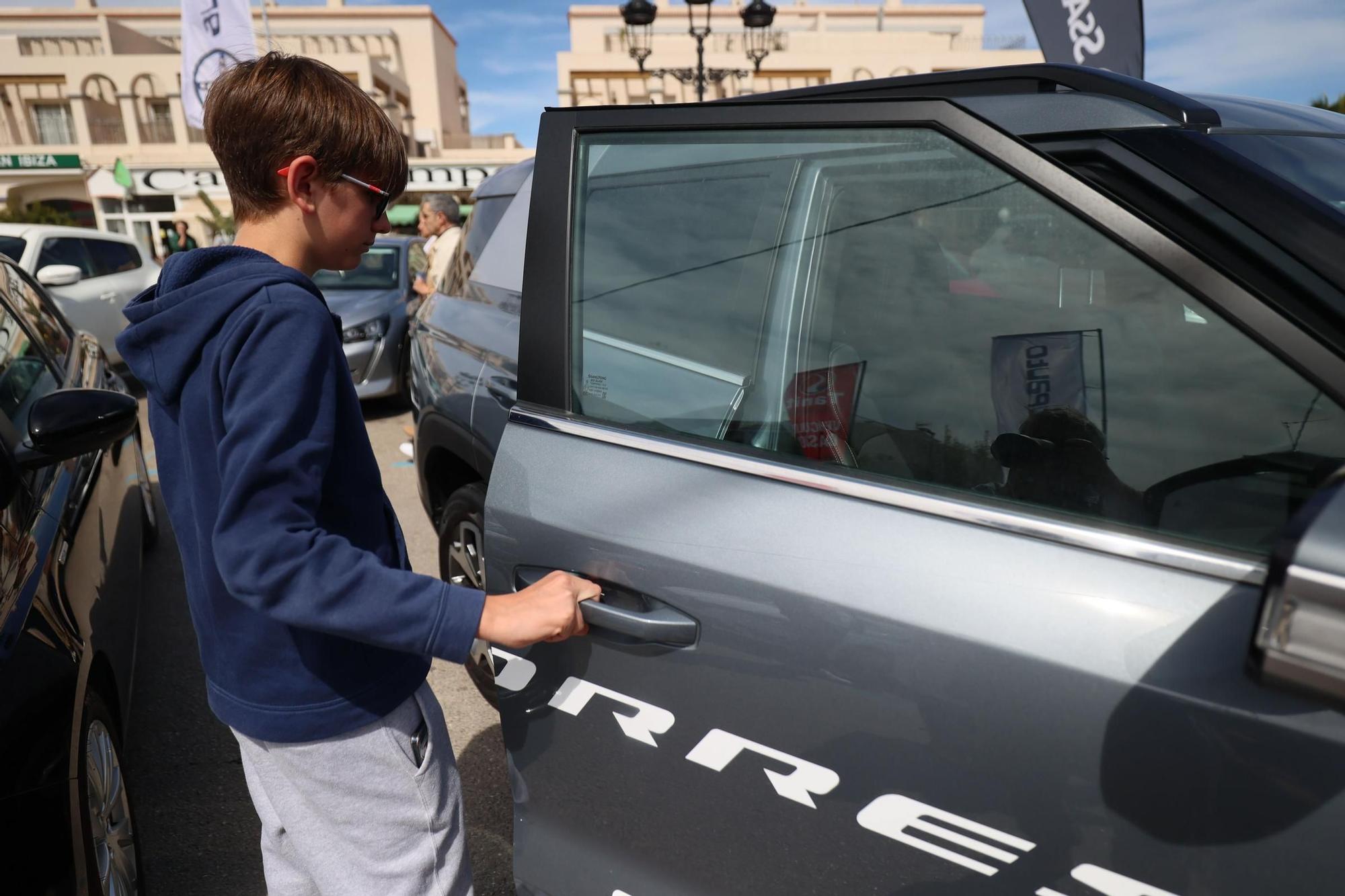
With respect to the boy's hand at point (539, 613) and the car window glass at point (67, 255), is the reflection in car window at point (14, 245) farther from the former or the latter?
the boy's hand at point (539, 613)

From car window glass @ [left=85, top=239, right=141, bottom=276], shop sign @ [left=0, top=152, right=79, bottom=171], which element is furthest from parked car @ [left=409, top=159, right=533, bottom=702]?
shop sign @ [left=0, top=152, right=79, bottom=171]

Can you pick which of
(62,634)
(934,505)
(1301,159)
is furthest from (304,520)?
(1301,159)

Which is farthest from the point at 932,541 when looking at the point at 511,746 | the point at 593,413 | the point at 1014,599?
the point at 511,746

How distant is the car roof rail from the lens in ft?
3.65

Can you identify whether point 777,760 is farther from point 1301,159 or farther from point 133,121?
point 133,121

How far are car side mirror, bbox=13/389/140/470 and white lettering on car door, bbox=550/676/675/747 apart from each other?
1.27m

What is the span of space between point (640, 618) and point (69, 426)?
4.68ft

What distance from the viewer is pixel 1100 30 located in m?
A: 4.68

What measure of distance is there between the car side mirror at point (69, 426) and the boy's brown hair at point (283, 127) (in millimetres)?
1027

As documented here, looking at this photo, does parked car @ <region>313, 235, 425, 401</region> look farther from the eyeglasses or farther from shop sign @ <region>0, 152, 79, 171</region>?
shop sign @ <region>0, 152, 79, 171</region>

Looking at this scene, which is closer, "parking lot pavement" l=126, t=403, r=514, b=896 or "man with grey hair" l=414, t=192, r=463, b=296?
"parking lot pavement" l=126, t=403, r=514, b=896

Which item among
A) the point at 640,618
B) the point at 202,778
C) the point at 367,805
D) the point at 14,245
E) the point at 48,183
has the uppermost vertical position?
the point at 48,183

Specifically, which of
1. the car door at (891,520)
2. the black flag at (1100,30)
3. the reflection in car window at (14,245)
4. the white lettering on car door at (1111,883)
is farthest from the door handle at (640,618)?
the reflection in car window at (14,245)

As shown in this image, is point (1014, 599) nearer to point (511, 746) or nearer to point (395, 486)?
point (511, 746)
